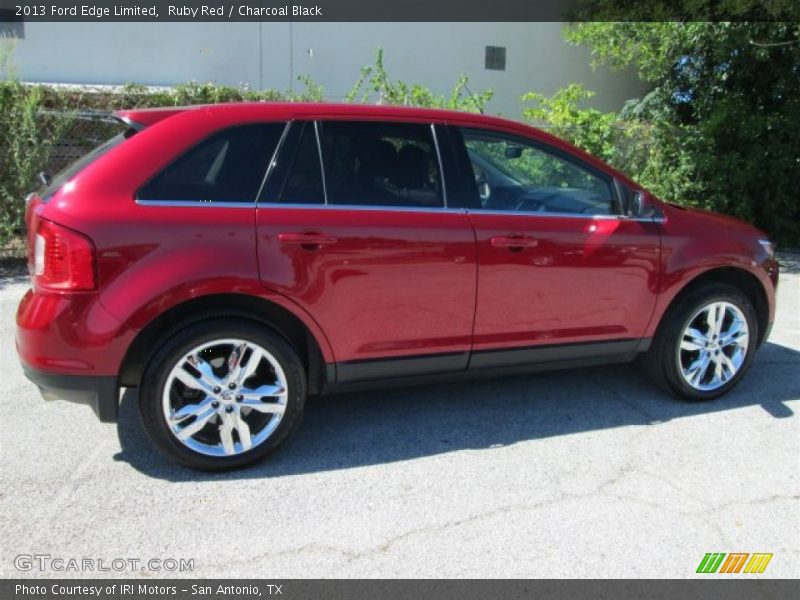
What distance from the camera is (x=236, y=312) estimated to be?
10.6 feet

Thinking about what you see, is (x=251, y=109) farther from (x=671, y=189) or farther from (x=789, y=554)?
(x=671, y=189)

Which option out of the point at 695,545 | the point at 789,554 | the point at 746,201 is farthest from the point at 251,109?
the point at 746,201

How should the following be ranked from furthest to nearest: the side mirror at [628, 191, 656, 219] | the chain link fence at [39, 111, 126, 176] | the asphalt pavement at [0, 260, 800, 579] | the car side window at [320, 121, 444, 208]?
the chain link fence at [39, 111, 126, 176] → the side mirror at [628, 191, 656, 219] → the car side window at [320, 121, 444, 208] → the asphalt pavement at [0, 260, 800, 579]

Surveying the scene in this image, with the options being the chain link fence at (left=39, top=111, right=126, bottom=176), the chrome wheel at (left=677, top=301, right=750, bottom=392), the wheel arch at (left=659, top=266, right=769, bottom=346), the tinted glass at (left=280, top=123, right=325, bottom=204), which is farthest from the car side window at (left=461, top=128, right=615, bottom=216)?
the chain link fence at (left=39, top=111, right=126, bottom=176)

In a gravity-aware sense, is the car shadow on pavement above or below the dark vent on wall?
below

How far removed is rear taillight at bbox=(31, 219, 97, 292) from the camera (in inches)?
115

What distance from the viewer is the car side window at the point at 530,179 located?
3730 millimetres

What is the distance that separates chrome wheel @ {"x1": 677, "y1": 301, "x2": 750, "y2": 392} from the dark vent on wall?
968cm

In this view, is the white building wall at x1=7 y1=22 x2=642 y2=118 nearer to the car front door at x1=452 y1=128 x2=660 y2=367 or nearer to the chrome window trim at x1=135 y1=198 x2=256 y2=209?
the car front door at x1=452 y1=128 x2=660 y2=367
